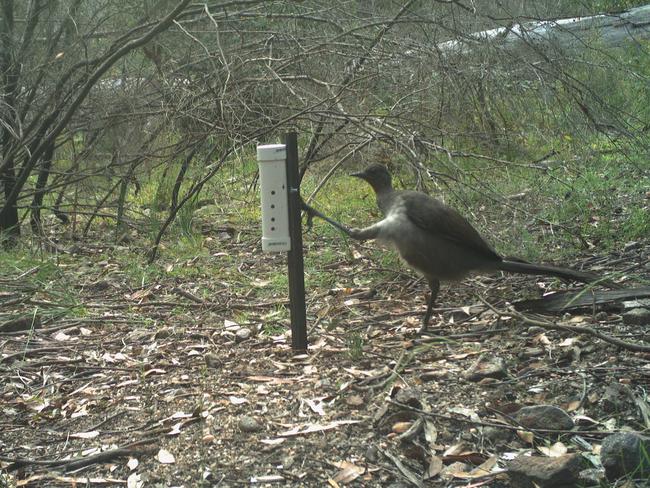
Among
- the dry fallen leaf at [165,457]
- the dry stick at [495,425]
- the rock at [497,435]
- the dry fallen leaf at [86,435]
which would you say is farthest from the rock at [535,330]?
the dry fallen leaf at [86,435]

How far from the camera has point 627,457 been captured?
2822 mm

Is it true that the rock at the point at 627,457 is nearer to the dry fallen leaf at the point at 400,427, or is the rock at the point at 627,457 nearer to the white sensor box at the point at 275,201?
the dry fallen leaf at the point at 400,427

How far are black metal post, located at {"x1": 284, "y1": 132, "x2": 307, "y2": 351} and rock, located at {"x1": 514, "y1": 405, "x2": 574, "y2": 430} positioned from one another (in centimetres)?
144

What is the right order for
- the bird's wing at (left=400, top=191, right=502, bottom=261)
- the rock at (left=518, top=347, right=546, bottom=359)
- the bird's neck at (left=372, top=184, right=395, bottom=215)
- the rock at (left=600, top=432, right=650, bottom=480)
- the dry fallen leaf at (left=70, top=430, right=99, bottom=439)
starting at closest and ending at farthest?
the rock at (left=600, top=432, right=650, bottom=480) → the dry fallen leaf at (left=70, top=430, right=99, bottom=439) → the rock at (left=518, top=347, right=546, bottom=359) → the bird's wing at (left=400, top=191, right=502, bottom=261) → the bird's neck at (left=372, top=184, right=395, bottom=215)

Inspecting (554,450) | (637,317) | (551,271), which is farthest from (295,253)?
(637,317)

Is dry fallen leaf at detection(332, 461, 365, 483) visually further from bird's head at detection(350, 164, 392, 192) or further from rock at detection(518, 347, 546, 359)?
bird's head at detection(350, 164, 392, 192)

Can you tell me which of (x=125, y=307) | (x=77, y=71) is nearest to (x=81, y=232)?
(x=77, y=71)

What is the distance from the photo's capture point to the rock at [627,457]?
9.16 ft

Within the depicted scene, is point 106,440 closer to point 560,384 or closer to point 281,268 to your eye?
point 560,384

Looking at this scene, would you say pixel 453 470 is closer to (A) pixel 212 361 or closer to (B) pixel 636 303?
(A) pixel 212 361

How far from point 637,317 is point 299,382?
1.86 meters

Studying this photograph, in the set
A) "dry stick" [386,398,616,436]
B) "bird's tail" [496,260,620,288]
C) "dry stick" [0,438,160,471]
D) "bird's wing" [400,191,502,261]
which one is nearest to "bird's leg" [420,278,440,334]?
"bird's wing" [400,191,502,261]

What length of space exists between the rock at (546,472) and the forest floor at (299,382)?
Result: 130 millimetres

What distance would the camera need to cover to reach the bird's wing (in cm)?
467
